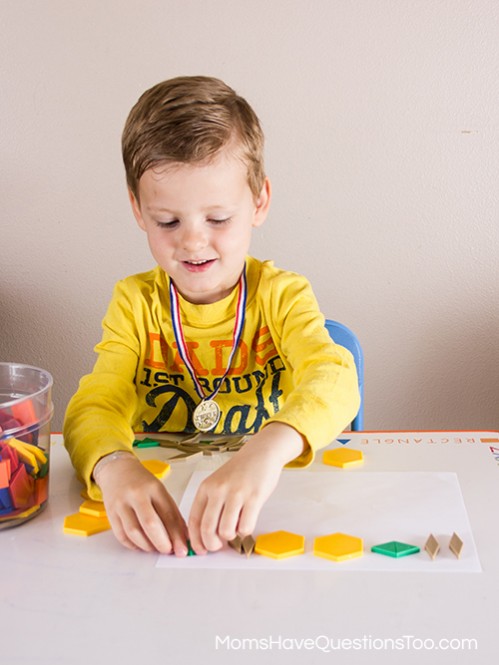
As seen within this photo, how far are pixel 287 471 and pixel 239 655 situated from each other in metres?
0.37

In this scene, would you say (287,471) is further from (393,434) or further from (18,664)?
(18,664)

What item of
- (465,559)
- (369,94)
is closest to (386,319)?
(369,94)

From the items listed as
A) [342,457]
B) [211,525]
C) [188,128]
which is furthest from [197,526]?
[188,128]

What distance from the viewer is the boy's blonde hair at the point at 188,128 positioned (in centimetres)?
102

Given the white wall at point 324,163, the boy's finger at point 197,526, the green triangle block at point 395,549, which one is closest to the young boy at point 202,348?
the boy's finger at point 197,526

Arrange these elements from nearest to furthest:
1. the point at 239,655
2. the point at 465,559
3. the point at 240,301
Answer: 1. the point at 239,655
2. the point at 465,559
3. the point at 240,301

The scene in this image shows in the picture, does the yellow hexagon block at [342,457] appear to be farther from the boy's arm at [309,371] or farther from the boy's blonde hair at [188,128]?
the boy's blonde hair at [188,128]

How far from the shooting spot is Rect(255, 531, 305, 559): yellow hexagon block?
0.74 m

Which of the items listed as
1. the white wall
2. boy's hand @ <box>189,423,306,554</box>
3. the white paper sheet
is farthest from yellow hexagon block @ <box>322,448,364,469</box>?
the white wall

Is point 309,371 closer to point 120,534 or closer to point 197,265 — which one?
point 197,265

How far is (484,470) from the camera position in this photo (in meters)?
0.94

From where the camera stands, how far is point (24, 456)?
0.82 metres

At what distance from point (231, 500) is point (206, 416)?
0.35 m

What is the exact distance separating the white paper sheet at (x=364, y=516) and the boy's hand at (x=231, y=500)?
2 centimetres
